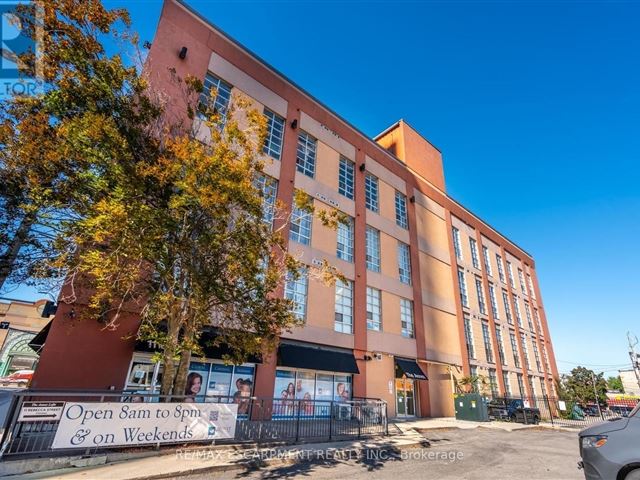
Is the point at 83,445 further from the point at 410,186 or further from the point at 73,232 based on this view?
the point at 410,186

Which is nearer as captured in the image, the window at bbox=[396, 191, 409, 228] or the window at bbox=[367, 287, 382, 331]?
the window at bbox=[367, 287, 382, 331]

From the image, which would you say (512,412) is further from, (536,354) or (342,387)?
(536,354)

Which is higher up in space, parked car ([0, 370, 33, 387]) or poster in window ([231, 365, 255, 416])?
poster in window ([231, 365, 255, 416])

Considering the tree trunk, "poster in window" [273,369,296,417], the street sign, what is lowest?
the street sign

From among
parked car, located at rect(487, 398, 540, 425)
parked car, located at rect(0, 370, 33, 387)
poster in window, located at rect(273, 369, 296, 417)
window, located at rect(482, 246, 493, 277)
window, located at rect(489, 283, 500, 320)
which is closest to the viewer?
poster in window, located at rect(273, 369, 296, 417)

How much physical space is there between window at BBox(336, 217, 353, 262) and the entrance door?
27.7 ft

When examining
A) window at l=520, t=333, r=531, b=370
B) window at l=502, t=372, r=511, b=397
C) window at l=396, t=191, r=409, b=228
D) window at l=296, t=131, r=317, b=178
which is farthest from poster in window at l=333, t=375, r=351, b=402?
window at l=520, t=333, r=531, b=370

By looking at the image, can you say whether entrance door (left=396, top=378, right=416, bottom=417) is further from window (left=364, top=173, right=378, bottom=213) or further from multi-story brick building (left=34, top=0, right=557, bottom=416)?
window (left=364, top=173, right=378, bottom=213)

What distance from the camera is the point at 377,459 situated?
362 inches

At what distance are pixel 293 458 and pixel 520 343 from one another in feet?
114

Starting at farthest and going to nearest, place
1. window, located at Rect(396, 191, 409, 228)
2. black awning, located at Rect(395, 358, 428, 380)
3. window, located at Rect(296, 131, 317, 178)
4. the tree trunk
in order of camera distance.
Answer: window, located at Rect(396, 191, 409, 228), window, located at Rect(296, 131, 317, 178), black awning, located at Rect(395, 358, 428, 380), the tree trunk

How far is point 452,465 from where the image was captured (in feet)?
28.9

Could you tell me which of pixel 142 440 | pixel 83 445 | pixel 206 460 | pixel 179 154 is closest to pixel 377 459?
pixel 206 460

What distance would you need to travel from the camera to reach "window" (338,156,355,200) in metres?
22.8
